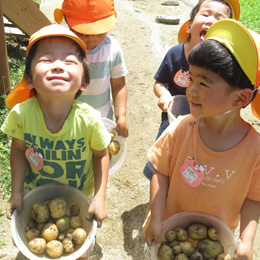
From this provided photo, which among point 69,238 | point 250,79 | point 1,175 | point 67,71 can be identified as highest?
point 250,79

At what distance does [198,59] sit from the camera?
56.1 inches

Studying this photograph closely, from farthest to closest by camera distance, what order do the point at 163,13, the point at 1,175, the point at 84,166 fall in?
the point at 163,13, the point at 1,175, the point at 84,166

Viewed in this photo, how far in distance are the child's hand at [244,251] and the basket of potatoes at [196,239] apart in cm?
4

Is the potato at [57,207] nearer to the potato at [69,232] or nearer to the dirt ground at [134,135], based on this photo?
the potato at [69,232]

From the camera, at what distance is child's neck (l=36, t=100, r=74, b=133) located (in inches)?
67.5

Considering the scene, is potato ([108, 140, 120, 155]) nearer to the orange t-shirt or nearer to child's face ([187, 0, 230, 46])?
the orange t-shirt

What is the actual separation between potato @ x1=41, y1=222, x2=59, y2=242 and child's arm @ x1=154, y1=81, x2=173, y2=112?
3.41 ft

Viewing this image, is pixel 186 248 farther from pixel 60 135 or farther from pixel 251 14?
pixel 251 14

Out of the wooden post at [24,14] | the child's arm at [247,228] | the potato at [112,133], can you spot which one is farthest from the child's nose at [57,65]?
the wooden post at [24,14]

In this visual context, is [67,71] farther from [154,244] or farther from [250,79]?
[154,244]

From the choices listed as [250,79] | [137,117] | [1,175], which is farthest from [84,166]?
[137,117]

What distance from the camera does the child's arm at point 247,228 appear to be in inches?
61.7

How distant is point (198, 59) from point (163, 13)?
7.41 meters

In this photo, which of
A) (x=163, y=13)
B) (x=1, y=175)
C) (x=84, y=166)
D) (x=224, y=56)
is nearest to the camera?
(x=224, y=56)
